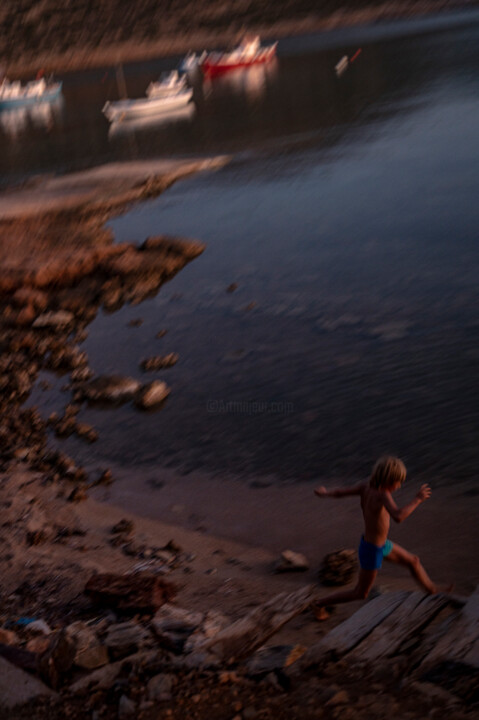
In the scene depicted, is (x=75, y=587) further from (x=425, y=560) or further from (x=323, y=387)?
(x=323, y=387)

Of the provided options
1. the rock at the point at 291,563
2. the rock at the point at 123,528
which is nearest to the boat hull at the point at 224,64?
the rock at the point at 123,528

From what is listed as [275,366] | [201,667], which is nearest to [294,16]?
[275,366]

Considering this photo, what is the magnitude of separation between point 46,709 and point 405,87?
44839mm

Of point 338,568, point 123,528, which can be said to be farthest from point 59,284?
point 338,568

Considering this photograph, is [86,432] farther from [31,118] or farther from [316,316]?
[31,118]

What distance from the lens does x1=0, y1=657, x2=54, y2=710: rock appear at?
4.69m

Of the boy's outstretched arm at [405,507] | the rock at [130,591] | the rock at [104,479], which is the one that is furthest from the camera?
the rock at [104,479]

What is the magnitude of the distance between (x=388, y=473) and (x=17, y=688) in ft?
8.75

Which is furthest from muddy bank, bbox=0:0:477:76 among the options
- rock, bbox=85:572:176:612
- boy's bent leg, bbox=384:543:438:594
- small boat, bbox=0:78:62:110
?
boy's bent leg, bbox=384:543:438:594

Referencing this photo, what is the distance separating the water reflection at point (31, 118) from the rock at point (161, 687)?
48.7 meters

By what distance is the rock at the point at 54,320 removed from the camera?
14.8m

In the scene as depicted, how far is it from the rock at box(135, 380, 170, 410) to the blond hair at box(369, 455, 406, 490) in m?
6.51

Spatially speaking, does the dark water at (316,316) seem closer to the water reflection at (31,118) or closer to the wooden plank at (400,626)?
the wooden plank at (400,626)

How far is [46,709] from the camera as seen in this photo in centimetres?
462
